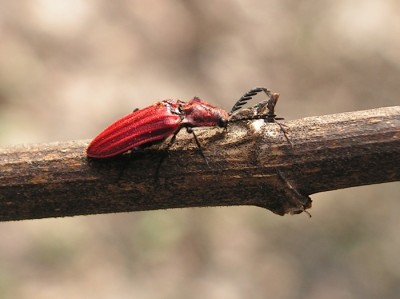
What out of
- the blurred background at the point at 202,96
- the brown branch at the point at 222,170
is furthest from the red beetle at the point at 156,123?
the blurred background at the point at 202,96

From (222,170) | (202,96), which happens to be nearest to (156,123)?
(222,170)

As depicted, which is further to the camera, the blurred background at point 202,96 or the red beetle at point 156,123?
the blurred background at point 202,96

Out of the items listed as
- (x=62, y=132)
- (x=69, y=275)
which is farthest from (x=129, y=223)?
(x=62, y=132)

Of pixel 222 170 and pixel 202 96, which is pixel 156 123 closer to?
pixel 222 170

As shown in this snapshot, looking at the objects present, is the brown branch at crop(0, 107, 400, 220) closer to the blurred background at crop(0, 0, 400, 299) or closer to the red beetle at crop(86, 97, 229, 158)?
the red beetle at crop(86, 97, 229, 158)

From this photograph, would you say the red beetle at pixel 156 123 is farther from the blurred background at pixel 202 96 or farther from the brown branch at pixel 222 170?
the blurred background at pixel 202 96
